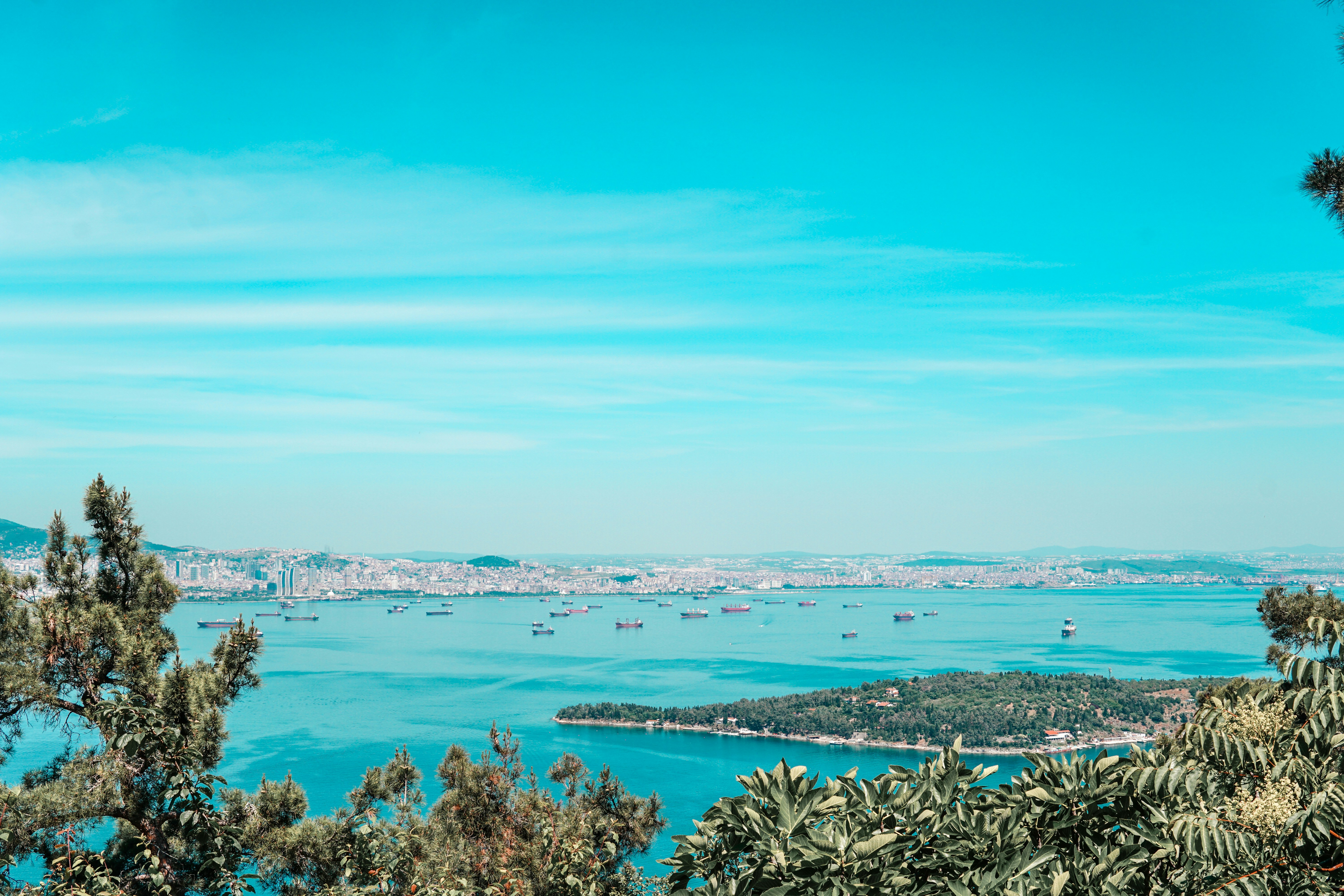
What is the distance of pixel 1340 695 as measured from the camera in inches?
65.9

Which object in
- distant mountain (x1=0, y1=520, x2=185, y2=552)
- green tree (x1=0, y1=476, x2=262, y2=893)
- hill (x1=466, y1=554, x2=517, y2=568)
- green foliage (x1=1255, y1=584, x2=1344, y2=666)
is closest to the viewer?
green tree (x1=0, y1=476, x2=262, y2=893)

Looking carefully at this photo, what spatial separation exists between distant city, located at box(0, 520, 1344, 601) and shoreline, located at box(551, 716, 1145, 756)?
186ft

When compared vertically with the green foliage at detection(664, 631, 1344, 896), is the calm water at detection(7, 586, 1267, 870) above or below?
below

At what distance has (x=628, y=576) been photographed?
Answer: 420 feet

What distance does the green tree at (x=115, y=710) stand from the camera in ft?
9.87

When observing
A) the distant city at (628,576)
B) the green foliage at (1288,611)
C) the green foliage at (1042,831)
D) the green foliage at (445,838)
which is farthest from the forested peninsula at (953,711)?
the distant city at (628,576)

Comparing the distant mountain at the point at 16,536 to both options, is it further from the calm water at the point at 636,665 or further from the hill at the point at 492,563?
the hill at the point at 492,563

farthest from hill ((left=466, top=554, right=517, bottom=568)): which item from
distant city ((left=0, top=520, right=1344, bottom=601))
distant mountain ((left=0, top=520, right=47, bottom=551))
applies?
distant mountain ((left=0, top=520, right=47, bottom=551))

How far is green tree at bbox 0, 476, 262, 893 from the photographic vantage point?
301 centimetres

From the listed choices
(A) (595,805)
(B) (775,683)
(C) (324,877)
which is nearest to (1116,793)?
(C) (324,877)

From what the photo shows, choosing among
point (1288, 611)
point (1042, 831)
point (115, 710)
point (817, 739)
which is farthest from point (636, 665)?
point (1042, 831)

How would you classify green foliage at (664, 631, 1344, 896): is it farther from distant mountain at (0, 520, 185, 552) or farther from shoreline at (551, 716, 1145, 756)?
distant mountain at (0, 520, 185, 552)

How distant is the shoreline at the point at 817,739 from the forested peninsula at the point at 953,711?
0.10 metres

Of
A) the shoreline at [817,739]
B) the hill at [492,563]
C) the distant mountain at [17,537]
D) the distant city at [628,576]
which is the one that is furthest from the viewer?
the hill at [492,563]
